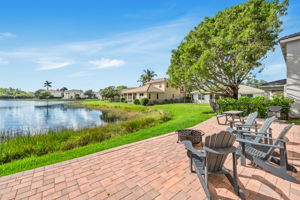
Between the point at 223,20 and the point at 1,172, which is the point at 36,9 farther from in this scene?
the point at 223,20

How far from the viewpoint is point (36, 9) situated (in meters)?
9.05

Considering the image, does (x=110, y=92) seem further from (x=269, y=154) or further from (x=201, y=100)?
(x=269, y=154)

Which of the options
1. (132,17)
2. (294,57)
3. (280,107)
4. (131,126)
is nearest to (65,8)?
(132,17)

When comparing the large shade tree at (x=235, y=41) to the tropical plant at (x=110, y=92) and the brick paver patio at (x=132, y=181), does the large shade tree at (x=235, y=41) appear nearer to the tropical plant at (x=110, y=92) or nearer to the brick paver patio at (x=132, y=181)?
the brick paver patio at (x=132, y=181)

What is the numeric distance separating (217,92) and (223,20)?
23.4 ft

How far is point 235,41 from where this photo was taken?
1070cm

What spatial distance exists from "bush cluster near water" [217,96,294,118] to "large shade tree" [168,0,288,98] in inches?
Result: 107

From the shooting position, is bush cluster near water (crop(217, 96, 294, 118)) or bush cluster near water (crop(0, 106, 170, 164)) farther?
bush cluster near water (crop(217, 96, 294, 118))

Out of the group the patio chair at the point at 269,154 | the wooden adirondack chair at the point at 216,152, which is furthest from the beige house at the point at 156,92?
the wooden adirondack chair at the point at 216,152

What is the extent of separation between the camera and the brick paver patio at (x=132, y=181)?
2295mm

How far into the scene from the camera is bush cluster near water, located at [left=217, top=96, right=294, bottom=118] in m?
8.38

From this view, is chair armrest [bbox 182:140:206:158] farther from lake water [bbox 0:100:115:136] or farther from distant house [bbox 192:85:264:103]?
distant house [bbox 192:85:264:103]

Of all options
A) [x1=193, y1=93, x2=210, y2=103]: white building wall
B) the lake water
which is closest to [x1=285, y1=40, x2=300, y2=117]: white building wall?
the lake water

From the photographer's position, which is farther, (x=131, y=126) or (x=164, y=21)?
(x=164, y=21)
